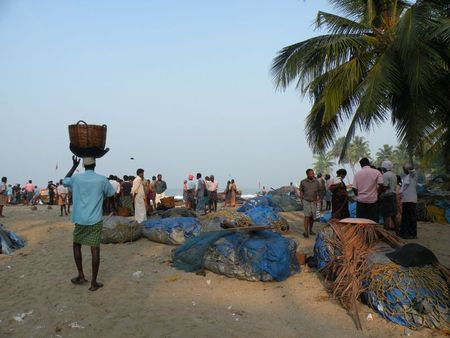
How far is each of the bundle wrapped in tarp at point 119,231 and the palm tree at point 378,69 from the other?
554 centimetres

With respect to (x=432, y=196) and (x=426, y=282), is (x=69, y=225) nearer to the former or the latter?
(x=426, y=282)

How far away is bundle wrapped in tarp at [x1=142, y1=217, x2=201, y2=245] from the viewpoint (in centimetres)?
847

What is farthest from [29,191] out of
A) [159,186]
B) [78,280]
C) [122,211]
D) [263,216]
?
[78,280]

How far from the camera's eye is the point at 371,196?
7816 millimetres

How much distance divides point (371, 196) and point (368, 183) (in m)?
0.27

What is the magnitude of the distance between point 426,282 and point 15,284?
548cm

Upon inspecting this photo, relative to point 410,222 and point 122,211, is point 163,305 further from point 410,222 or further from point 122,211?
point 122,211

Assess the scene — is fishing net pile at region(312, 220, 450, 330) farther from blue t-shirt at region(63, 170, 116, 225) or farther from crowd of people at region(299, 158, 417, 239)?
blue t-shirt at region(63, 170, 116, 225)

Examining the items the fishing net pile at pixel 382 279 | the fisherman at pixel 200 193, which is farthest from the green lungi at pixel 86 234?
the fisherman at pixel 200 193

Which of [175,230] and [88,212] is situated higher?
[88,212]

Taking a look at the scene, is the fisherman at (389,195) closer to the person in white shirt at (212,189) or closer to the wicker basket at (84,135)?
the wicker basket at (84,135)

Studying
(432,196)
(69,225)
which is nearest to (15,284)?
(69,225)

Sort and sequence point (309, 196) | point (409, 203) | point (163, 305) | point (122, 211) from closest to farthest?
point (163, 305) → point (409, 203) → point (309, 196) → point (122, 211)

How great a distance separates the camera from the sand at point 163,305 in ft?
13.3
